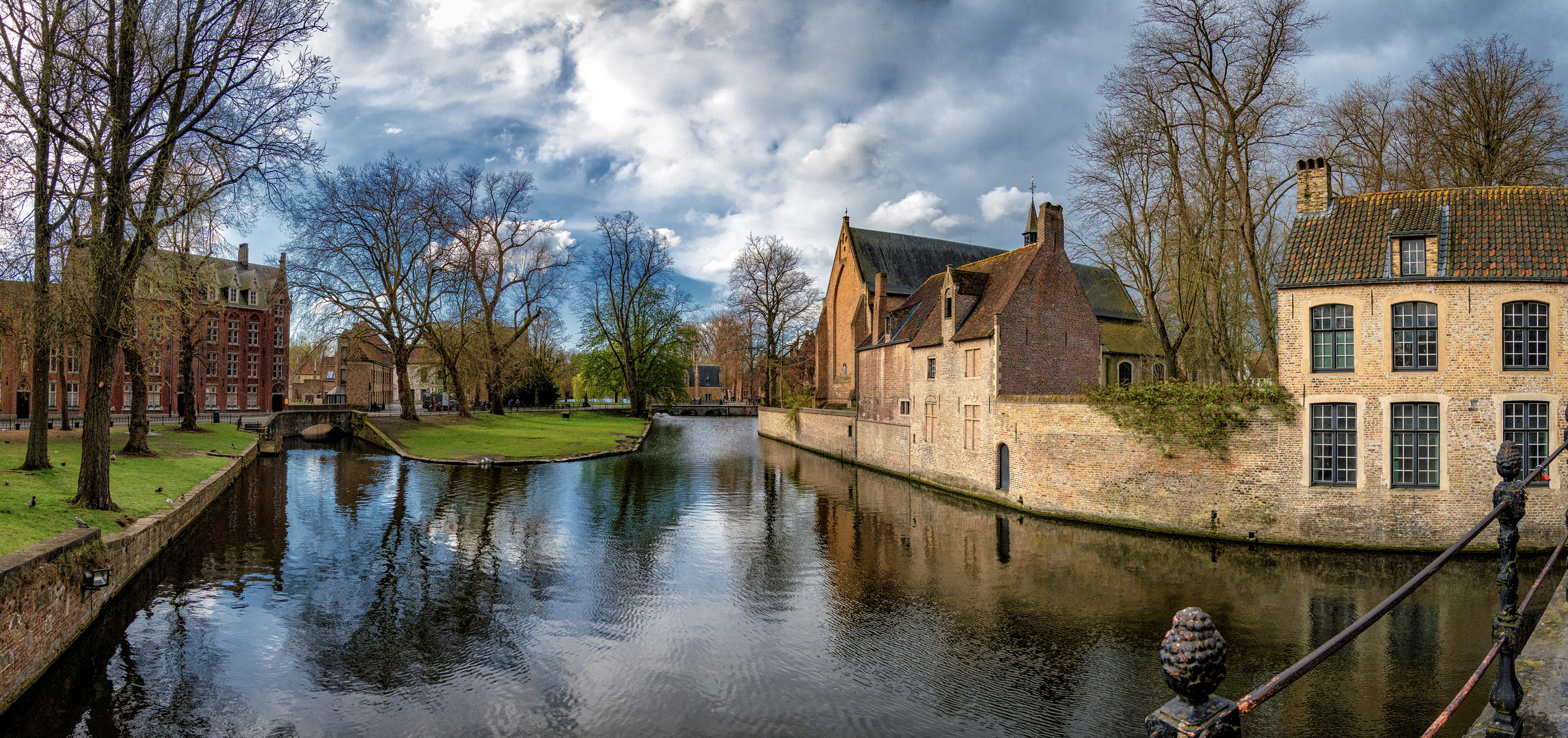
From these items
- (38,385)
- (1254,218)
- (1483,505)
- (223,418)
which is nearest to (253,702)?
(38,385)

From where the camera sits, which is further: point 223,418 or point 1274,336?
point 223,418

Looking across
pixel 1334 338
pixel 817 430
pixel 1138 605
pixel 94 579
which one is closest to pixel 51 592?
pixel 94 579

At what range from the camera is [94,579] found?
998 cm

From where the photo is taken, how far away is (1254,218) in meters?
21.9

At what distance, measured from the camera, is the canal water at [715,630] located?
821cm

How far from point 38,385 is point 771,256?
38.7m

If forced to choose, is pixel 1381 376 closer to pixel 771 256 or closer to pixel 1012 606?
pixel 1012 606

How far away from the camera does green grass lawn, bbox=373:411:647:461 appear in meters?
31.8

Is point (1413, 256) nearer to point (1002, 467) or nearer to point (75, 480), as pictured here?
point (1002, 467)

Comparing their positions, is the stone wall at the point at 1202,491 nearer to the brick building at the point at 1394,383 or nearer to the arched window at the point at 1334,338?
the brick building at the point at 1394,383

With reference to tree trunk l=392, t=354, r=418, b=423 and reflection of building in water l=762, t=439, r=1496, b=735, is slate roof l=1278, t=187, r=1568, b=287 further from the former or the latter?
tree trunk l=392, t=354, r=418, b=423

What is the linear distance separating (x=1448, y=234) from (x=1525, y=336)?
248cm

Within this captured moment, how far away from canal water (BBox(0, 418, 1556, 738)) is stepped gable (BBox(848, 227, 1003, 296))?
71.0ft

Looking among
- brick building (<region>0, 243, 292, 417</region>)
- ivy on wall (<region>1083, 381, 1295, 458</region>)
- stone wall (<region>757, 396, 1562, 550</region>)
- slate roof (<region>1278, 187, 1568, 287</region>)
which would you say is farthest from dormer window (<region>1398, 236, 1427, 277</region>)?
brick building (<region>0, 243, 292, 417</region>)
